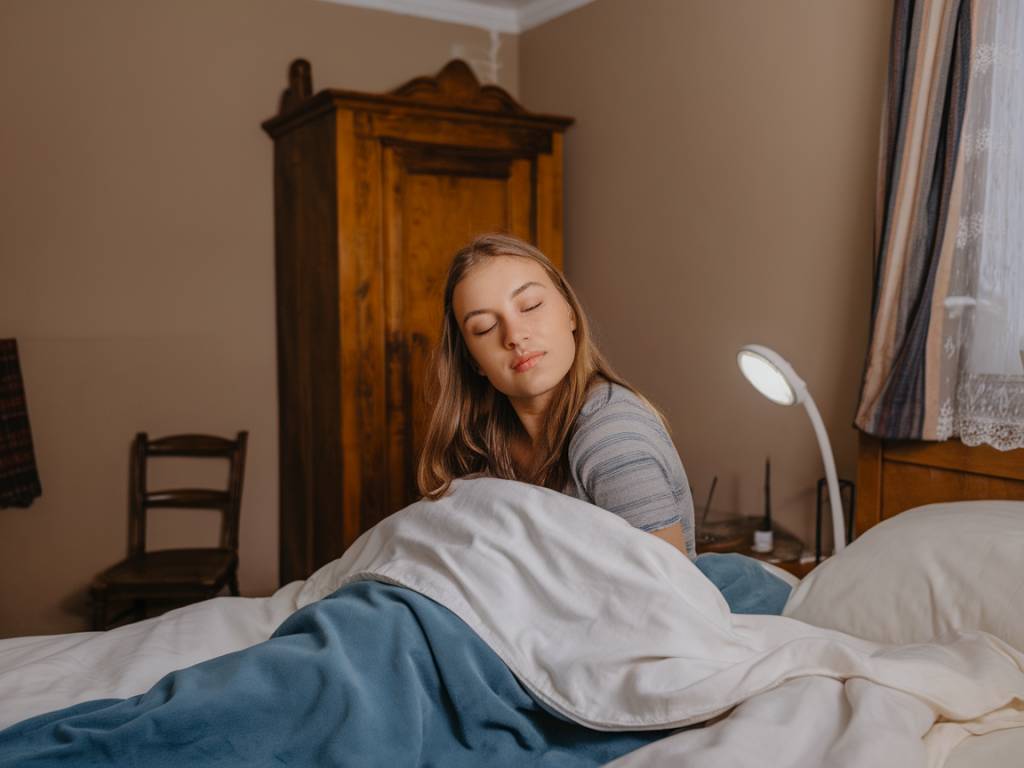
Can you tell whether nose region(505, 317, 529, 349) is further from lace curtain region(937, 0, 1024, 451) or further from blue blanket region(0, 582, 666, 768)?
lace curtain region(937, 0, 1024, 451)

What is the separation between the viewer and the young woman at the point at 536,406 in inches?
60.0

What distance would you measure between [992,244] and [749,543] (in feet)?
3.42

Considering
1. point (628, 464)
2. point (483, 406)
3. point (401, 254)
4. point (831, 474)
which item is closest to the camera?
point (628, 464)

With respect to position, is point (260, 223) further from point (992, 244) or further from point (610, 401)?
point (992, 244)

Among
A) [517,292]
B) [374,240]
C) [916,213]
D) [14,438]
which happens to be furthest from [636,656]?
[14,438]

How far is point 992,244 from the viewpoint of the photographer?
2.10 m

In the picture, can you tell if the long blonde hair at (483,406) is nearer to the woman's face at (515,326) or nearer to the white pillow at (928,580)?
the woman's face at (515,326)

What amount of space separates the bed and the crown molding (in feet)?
8.71

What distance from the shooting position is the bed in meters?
1.13

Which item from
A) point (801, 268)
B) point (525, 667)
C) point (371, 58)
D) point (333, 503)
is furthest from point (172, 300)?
point (525, 667)

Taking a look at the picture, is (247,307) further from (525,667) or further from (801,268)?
(525,667)

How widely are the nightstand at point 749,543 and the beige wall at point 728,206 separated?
0.08m

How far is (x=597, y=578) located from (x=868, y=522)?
4.38 feet

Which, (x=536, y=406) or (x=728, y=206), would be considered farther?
(x=728, y=206)
